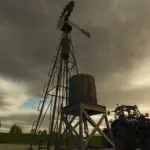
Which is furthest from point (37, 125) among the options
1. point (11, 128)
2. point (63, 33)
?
point (11, 128)

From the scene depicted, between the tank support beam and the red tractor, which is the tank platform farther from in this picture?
the red tractor

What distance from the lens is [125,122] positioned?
16812mm

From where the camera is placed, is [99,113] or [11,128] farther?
[11,128]

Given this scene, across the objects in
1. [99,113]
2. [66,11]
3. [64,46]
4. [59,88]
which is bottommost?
[99,113]

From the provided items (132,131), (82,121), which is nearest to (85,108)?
(82,121)

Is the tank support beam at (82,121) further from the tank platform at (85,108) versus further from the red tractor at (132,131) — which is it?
the red tractor at (132,131)

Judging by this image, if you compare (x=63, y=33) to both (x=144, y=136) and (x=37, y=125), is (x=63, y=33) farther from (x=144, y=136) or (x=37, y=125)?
(x=144, y=136)

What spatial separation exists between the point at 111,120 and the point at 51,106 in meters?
5.87

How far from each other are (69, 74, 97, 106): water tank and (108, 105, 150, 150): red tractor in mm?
5601

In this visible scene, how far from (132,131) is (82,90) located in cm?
676

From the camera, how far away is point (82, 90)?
12.7 meters

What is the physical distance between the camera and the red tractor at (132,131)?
52.1 feet

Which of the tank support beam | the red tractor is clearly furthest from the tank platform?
the red tractor

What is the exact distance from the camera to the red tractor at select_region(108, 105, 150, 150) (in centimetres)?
1588
